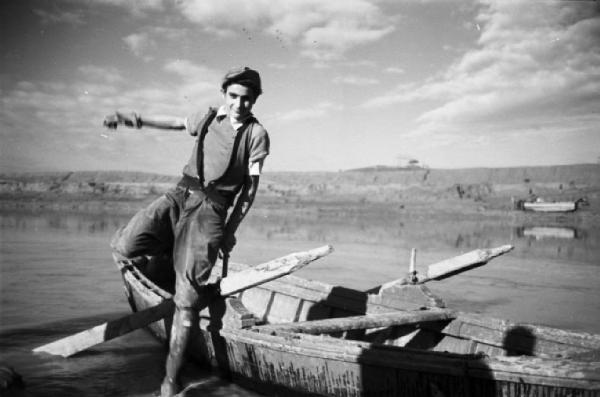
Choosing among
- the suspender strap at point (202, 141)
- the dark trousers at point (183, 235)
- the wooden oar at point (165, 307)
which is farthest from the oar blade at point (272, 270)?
the suspender strap at point (202, 141)

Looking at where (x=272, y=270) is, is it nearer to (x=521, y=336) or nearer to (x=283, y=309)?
(x=283, y=309)

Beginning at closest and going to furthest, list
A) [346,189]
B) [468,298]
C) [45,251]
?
1. [468,298]
2. [45,251]
3. [346,189]

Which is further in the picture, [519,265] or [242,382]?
[519,265]

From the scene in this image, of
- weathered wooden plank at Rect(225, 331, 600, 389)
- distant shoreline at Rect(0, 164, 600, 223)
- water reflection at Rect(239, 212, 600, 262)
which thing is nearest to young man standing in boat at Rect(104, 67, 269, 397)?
weathered wooden plank at Rect(225, 331, 600, 389)

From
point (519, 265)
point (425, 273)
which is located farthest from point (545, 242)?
point (425, 273)

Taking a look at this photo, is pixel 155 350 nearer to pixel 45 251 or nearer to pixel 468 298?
pixel 468 298

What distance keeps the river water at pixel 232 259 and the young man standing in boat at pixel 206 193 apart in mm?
957

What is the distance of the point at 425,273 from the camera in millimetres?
4832

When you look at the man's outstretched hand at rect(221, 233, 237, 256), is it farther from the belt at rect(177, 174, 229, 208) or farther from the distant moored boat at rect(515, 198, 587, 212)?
the distant moored boat at rect(515, 198, 587, 212)

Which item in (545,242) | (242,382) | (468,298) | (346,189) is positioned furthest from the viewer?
(346,189)

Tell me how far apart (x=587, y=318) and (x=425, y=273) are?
3445mm

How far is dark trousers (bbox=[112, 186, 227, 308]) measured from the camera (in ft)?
11.6

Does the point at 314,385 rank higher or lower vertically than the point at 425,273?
lower

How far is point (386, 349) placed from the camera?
10.3 ft
